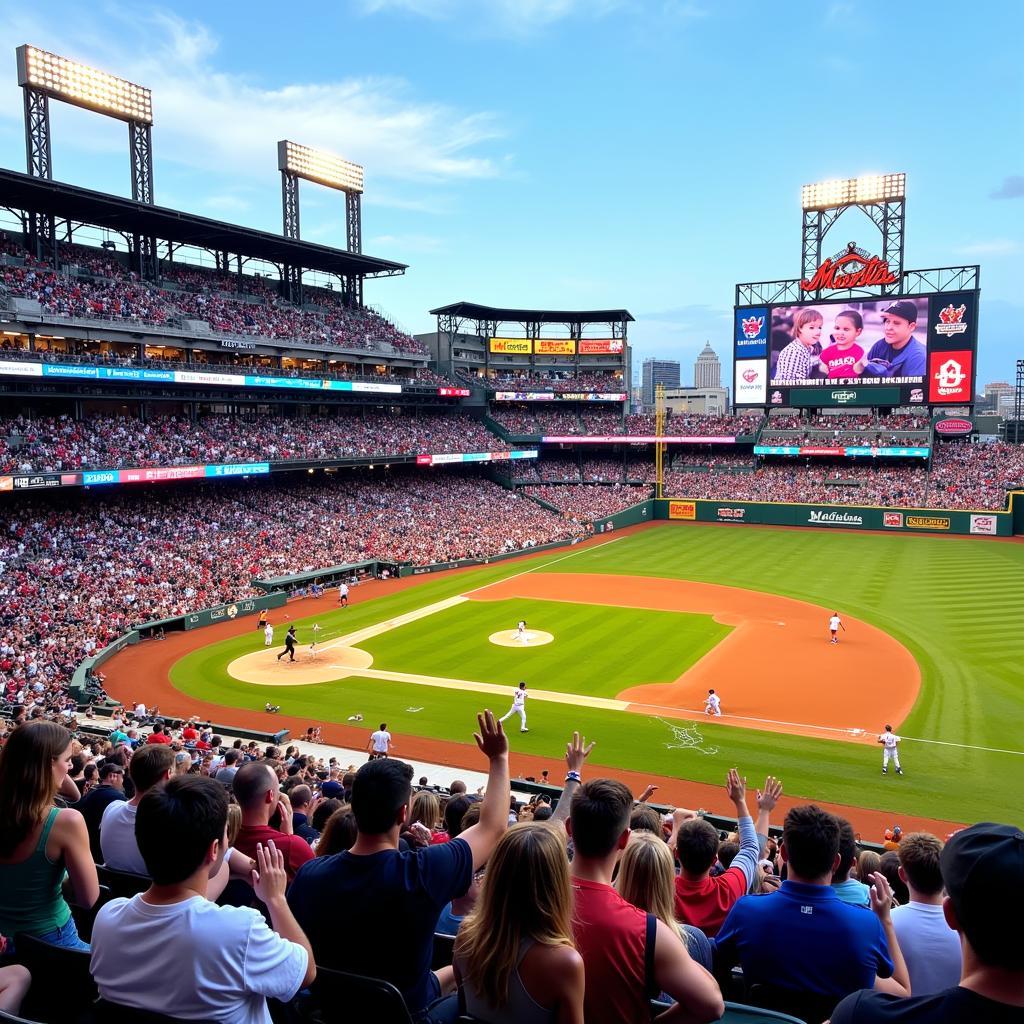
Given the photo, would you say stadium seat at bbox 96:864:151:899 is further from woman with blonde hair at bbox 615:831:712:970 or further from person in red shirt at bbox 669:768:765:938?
person in red shirt at bbox 669:768:765:938

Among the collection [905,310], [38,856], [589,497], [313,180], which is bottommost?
[589,497]

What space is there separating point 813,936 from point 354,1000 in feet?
7.51

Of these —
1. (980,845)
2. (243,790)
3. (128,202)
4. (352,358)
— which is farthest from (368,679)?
(352,358)

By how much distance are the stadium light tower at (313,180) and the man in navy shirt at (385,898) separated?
2349 inches

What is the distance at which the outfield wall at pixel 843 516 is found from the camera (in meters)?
55.0

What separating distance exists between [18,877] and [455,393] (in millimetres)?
63986

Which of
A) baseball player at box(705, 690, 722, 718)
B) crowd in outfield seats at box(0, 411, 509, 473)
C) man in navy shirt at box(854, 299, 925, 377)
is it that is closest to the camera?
baseball player at box(705, 690, 722, 718)

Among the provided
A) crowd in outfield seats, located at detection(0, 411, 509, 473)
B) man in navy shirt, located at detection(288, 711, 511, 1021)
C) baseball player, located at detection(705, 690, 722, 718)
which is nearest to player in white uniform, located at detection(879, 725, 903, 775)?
baseball player, located at detection(705, 690, 722, 718)

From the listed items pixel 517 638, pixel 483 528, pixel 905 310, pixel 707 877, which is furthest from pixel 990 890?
pixel 905 310

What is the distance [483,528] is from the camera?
179 feet

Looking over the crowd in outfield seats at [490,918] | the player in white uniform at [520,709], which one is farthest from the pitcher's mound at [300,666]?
the crowd in outfield seats at [490,918]

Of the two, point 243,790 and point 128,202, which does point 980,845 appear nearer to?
point 243,790

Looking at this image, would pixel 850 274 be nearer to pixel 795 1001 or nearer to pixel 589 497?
pixel 589 497

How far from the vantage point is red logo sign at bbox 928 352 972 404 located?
5969 cm
